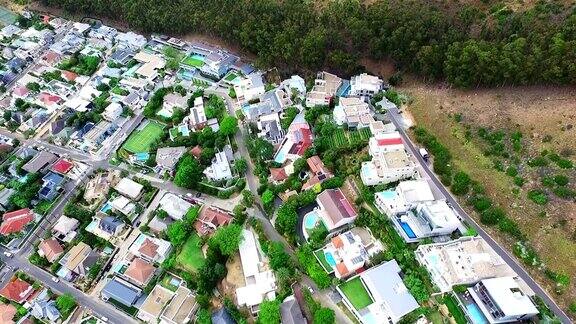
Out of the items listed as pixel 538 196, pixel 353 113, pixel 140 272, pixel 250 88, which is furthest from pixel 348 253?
pixel 250 88

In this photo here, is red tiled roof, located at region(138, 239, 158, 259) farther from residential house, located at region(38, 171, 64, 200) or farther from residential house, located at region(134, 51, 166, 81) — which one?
residential house, located at region(134, 51, 166, 81)

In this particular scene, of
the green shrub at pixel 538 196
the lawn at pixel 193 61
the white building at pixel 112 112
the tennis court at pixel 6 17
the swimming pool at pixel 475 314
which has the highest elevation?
the tennis court at pixel 6 17

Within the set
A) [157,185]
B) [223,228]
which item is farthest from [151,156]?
[223,228]

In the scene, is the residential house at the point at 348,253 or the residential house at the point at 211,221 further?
the residential house at the point at 211,221

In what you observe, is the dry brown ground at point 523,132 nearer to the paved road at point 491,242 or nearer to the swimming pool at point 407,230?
the paved road at point 491,242

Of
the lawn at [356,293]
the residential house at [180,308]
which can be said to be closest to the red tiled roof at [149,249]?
the residential house at [180,308]

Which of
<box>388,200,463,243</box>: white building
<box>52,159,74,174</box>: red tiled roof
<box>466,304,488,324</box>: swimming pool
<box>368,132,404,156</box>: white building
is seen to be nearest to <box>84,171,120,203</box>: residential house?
<box>52,159,74,174</box>: red tiled roof
